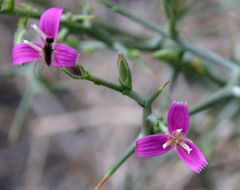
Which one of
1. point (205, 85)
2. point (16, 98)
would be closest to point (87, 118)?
point (16, 98)

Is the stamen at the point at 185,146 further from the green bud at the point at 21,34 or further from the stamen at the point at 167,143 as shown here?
the green bud at the point at 21,34

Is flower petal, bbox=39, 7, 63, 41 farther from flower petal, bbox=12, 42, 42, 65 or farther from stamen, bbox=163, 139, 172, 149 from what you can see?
stamen, bbox=163, 139, 172, 149

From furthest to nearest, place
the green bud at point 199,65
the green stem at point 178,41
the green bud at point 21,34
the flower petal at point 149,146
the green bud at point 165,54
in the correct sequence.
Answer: the green bud at point 199,65
the green stem at point 178,41
the green bud at point 165,54
the green bud at point 21,34
the flower petal at point 149,146

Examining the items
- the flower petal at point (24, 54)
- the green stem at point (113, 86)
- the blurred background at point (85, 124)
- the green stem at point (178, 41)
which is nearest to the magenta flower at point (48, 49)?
the flower petal at point (24, 54)

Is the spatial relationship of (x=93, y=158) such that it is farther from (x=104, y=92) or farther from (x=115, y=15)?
(x=115, y=15)

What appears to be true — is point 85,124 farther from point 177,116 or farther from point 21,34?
point 177,116
